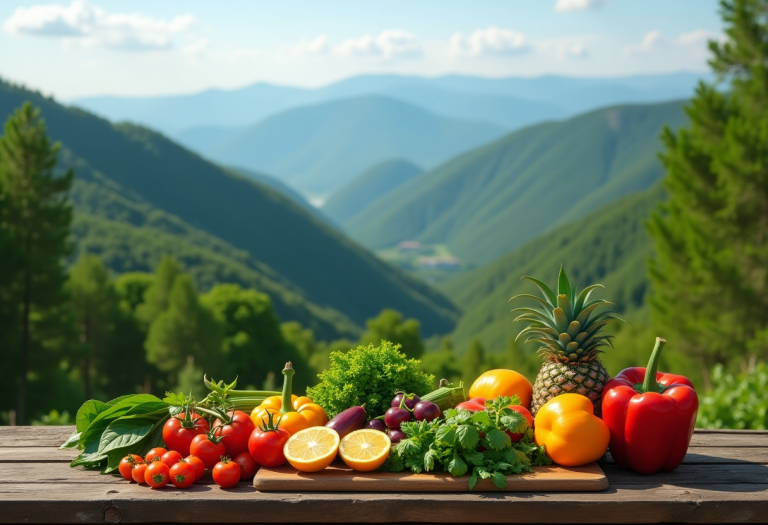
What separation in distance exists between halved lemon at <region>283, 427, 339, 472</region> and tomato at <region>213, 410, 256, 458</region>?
1.10 feet

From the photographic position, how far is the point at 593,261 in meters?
166

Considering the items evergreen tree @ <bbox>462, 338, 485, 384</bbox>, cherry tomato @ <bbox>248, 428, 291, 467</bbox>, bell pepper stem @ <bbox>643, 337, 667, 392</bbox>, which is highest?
bell pepper stem @ <bbox>643, 337, 667, 392</bbox>

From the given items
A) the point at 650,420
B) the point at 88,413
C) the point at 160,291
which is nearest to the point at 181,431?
the point at 88,413

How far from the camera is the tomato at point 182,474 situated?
4051mm

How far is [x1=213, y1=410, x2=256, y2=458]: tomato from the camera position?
14.3ft

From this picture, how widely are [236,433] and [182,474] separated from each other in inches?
16.5

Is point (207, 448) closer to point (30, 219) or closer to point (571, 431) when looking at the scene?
point (571, 431)

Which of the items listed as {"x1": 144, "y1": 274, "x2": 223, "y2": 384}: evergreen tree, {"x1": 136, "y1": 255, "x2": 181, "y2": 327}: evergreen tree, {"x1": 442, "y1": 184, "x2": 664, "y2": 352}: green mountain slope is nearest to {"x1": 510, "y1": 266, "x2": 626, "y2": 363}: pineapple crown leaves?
{"x1": 144, "y1": 274, "x2": 223, "y2": 384}: evergreen tree

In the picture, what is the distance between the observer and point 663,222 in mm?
31359

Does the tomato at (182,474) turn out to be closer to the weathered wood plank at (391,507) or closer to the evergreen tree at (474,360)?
the weathered wood plank at (391,507)

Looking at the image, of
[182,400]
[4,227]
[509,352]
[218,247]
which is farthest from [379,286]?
[182,400]

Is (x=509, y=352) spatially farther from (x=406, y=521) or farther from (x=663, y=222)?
(x=406, y=521)

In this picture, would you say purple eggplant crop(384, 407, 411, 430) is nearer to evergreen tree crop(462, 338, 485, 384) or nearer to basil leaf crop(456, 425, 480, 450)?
basil leaf crop(456, 425, 480, 450)

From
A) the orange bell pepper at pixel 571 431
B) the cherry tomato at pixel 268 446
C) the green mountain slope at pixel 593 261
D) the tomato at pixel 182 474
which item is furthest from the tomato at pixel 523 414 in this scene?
the green mountain slope at pixel 593 261
